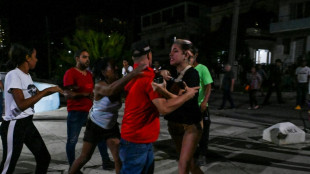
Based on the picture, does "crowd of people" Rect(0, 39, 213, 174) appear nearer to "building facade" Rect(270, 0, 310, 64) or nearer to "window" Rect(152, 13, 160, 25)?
"building facade" Rect(270, 0, 310, 64)

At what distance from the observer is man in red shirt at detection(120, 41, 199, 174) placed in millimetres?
2242

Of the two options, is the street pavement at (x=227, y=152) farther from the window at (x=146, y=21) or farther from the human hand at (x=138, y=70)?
the window at (x=146, y=21)

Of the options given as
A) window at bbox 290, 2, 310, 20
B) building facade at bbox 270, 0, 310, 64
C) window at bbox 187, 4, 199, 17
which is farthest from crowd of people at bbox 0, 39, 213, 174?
window at bbox 187, 4, 199, 17

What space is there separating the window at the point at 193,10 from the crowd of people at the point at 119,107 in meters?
34.2

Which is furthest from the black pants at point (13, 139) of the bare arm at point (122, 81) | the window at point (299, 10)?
the window at point (299, 10)

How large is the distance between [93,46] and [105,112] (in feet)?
38.2

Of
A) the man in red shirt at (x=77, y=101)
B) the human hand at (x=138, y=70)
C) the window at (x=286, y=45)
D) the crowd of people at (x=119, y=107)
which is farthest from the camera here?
the window at (x=286, y=45)

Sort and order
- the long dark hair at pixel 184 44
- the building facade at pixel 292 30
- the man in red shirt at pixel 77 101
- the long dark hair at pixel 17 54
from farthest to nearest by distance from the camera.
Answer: the building facade at pixel 292 30
the man in red shirt at pixel 77 101
the long dark hair at pixel 184 44
the long dark hair at pixel 17 54

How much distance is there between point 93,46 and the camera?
1424 cm

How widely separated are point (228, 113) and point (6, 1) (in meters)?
24.7

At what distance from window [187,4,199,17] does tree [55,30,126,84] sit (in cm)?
2375

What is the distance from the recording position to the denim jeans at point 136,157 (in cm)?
229

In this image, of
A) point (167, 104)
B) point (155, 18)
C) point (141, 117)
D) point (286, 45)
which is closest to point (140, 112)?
point (141, 117)

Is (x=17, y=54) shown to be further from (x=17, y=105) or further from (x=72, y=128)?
(x=72, y=128)
